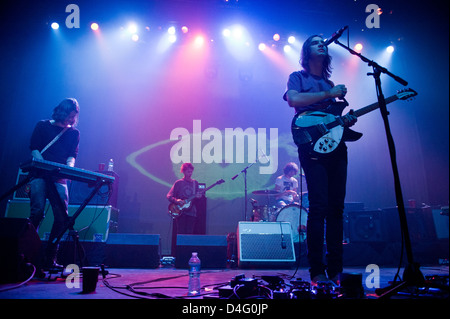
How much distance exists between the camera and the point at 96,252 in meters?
4.81

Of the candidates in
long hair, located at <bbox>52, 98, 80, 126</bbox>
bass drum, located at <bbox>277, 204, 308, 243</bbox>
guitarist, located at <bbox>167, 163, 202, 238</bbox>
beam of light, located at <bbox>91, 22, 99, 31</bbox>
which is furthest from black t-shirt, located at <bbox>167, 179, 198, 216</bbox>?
beam of light, located at <bbox>91, 22, 99, 31</bbox>

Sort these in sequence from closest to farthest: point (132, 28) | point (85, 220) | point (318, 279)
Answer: point (318, 279)
point (85, 220)
point (132, 28)

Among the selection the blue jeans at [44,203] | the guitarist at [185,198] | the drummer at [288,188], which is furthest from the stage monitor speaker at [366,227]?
the blue jeans at [44,203]

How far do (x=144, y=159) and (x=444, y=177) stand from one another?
7.07 m

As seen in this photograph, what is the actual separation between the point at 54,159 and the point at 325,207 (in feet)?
9.72

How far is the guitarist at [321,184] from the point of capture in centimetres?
234

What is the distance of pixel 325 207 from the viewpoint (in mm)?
2365

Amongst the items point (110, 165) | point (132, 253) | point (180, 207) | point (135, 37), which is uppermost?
point (135, 37)

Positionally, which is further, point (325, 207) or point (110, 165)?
point (110, 165)

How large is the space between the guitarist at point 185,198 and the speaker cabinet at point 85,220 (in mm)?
1340

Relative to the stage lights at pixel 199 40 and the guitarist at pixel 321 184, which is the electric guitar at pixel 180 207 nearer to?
the guitarist at pixel 321 184

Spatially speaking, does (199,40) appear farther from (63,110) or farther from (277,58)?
(63,110)

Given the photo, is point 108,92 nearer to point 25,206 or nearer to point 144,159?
point 144,159

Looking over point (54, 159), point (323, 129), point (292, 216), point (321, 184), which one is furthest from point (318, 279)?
point (292, 216)
